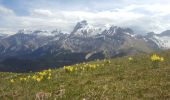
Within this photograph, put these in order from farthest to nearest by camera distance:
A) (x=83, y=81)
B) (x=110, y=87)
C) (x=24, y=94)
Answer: (x=83, y=81) < (x=24, y=94) < (x=110, y=87)

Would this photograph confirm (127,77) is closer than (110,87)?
No

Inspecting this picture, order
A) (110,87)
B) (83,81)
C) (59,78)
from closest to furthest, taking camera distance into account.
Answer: (110,87) → (83,81) → (59,78)

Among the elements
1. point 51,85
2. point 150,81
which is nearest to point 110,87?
point 150,81

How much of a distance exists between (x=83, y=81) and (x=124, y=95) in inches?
250

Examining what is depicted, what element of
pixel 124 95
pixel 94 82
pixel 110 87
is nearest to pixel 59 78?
pixel 94 82

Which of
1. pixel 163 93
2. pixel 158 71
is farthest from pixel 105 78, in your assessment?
pixel 163 93

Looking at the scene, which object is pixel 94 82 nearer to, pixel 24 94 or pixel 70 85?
pixel 70 85

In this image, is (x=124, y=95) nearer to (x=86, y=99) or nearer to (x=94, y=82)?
(x=86, y=99)

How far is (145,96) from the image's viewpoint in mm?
17781

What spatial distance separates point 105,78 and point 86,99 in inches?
245

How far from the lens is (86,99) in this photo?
18.8 metres

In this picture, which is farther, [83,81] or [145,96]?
[83,81]

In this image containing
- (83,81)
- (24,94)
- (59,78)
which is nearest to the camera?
(24,94)

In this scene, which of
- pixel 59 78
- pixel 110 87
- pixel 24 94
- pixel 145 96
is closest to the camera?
pixel 145 96
